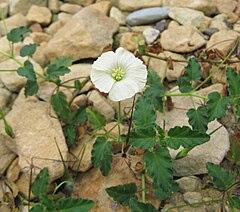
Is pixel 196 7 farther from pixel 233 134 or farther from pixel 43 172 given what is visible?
pixel 43 172

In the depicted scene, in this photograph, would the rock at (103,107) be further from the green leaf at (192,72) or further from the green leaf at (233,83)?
the green leaf at (233,83)

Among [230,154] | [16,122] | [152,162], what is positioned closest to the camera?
[152,162]

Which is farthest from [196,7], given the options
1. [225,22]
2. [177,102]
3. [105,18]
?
[177,102]

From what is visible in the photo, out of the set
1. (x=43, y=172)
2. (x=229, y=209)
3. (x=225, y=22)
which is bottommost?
(x=229, y=209)

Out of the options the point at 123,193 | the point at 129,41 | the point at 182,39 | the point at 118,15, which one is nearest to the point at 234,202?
the point at 123,193

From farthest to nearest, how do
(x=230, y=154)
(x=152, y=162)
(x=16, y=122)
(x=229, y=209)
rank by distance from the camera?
(x=16, y=122), (x=230, y=154), (x=229, y=209), (x=152, y=162)

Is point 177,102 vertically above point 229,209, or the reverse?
point 177,102

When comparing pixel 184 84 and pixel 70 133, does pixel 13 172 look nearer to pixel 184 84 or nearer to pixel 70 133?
pixel 70 133

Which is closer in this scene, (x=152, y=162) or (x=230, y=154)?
(x=152, y=162)
